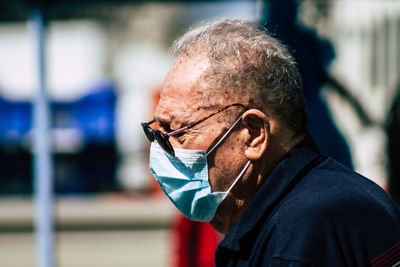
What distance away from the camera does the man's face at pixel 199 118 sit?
1579mm

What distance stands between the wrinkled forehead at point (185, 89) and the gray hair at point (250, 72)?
22mm

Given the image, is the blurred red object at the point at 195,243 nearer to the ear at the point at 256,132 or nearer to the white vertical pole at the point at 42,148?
the white vertical pole at the point at 42,148

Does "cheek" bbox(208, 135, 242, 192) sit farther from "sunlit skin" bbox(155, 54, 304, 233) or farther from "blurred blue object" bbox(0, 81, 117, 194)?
"blurred blue object" bbox(0, 81, 117, 194)

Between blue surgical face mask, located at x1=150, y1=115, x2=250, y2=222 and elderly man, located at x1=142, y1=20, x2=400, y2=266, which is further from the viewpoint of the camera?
blue surgical face mask, located at x1=150, y1=115, x2=250, y2=222

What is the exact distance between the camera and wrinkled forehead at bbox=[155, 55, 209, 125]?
158 cm

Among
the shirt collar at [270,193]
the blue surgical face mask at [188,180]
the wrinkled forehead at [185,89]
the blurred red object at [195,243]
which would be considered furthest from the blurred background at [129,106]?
the shirt collar at [270,193]

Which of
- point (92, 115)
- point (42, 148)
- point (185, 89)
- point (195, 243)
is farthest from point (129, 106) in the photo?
point (185, 89)

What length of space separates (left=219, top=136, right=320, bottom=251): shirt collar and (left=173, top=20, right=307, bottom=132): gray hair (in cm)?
13

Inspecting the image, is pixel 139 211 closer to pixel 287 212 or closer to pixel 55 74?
pixel 55 74

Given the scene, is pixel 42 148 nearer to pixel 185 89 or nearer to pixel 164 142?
pixel 164 142

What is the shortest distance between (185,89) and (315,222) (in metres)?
0.58

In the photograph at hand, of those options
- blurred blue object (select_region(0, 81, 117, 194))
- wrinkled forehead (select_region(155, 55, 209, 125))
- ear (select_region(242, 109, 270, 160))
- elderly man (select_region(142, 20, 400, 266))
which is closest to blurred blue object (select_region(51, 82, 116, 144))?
blurred blue object (select_region(0, 81, 117, 194))

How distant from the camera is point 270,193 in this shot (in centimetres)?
146

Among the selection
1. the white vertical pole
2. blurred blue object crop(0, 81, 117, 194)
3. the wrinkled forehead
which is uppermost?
the wrinkled forehead
